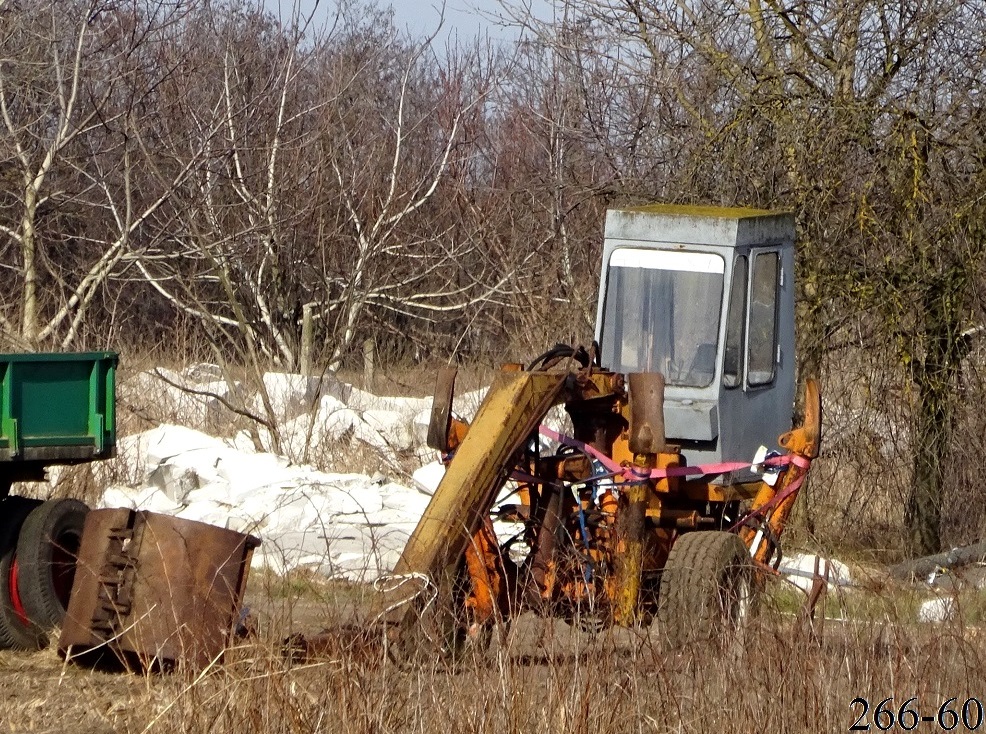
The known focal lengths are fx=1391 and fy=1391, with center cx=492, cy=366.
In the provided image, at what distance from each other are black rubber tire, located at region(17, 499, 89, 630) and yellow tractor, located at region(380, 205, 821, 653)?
201 cm

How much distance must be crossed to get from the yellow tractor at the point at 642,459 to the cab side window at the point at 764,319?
0.01m

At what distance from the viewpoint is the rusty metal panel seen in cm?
569

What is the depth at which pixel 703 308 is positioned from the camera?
7.72 meters

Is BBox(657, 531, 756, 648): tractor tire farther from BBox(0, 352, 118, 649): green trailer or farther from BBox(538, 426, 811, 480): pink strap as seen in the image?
BBox(0, 352, 118, 649): green trailer

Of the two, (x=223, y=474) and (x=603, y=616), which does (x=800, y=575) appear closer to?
(x=603, y=616)

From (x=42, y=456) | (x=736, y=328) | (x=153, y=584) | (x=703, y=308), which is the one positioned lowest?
(x=153, y=584)

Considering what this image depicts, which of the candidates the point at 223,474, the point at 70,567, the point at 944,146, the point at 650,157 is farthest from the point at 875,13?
the point at 70,567

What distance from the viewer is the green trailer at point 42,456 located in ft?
21.7

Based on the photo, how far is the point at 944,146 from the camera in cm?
1038

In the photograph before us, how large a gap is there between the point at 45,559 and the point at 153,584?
114cm

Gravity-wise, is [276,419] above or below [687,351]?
below

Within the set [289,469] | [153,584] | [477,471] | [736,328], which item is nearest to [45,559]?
[153,584]

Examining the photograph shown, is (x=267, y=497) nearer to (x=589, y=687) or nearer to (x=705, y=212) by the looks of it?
(x=705, y=212)

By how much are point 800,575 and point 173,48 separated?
1077 cm
